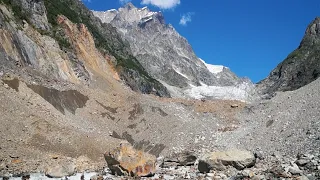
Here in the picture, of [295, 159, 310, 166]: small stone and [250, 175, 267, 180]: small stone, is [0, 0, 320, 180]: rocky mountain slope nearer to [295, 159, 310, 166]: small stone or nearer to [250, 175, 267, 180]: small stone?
[295, 159, 310, 166]: small stone

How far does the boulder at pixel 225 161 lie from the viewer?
22.5 metres

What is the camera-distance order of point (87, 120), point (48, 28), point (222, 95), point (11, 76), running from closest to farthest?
point (11, 76) → point (87, 120) → point (48, 28) → point (222, 95)

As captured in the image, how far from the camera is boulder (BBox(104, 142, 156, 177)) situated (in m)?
22.2

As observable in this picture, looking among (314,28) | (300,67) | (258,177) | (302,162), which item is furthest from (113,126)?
(314,28)

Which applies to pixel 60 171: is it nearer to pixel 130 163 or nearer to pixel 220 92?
pixel 130 163

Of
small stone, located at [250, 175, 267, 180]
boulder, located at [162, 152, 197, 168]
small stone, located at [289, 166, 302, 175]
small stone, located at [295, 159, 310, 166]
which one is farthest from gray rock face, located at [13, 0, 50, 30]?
small stone, located at [289, 166, 302, 175]

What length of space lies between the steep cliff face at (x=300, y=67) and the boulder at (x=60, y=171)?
249ft

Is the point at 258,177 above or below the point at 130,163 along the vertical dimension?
below

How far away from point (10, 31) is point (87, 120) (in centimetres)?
1392

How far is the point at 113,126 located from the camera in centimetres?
3950

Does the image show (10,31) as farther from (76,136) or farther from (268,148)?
(268,148)

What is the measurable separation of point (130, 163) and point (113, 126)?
17479 millimetres

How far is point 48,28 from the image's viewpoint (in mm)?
58094

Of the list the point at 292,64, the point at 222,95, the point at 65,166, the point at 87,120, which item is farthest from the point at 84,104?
the point at 222,95
